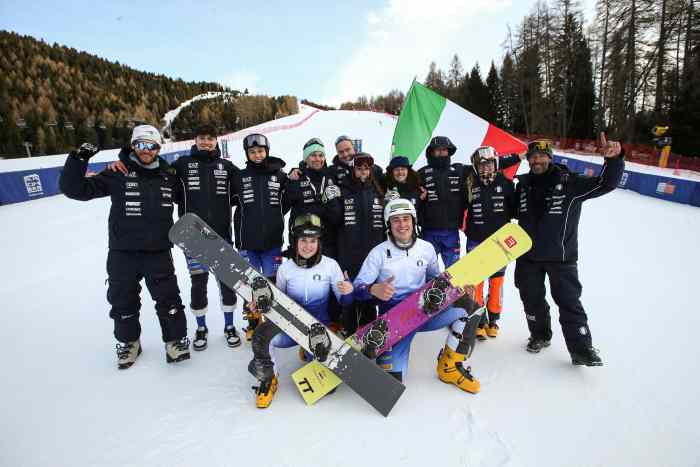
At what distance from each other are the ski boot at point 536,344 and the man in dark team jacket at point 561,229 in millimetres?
313

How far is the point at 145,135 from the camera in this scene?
2.79 m

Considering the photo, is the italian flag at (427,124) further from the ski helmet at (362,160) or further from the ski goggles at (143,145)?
the ski goggles at (143,145)

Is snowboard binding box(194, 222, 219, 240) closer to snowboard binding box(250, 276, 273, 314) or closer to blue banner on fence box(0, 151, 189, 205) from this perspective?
snowboard binding box(250, 276, 273, 314)

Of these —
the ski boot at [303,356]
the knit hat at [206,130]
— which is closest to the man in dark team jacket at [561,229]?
the ski boot at [303,356]

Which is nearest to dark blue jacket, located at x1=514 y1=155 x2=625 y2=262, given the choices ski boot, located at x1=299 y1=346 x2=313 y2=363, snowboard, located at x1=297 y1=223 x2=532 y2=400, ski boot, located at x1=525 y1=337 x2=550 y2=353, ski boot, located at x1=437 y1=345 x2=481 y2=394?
snowboard, located at x1=297 y1=223 x2=532 y2=400

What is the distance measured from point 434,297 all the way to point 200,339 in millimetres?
2292

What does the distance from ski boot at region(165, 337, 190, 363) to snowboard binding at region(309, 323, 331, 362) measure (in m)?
1.31

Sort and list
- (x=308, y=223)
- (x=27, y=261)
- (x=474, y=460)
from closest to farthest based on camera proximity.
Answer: (x=474, y=460)
(x=308, y=223)
(x=27, y=261)

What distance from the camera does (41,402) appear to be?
8.68 ft

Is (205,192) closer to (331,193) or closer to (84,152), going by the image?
(84,152)

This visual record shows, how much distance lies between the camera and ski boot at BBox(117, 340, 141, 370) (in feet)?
9.96

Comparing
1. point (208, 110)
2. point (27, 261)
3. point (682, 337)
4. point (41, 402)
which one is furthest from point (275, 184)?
point (208, 110)

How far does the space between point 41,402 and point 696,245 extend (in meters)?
8.99

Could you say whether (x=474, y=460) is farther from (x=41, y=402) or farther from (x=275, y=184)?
(x=41, y=402)
